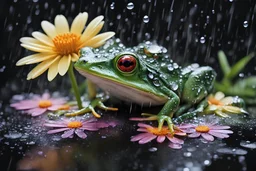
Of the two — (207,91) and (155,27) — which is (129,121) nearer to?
(207,91)

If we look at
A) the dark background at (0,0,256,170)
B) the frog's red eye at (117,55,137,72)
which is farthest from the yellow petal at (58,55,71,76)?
the dark background at (0,0,256,170)

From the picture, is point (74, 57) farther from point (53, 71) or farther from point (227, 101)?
point (227, 101)

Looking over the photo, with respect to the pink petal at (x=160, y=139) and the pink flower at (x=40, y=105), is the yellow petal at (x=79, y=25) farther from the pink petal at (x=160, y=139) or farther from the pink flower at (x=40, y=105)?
the pink petal at (x=160, y=139)

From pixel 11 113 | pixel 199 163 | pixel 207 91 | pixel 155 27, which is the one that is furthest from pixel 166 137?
pixel 155 27

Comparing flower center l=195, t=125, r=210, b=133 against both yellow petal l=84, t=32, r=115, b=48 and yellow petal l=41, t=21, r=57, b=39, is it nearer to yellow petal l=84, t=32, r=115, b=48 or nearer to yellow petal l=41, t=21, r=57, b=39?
yellow petal l=84, t=32, r=115, b=48

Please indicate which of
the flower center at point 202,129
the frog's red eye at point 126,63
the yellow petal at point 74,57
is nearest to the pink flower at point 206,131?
the flower center at point 202,129

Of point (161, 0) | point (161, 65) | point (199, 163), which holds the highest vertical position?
point (161, 0)

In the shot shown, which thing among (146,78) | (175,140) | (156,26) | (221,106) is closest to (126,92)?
(146,78)
